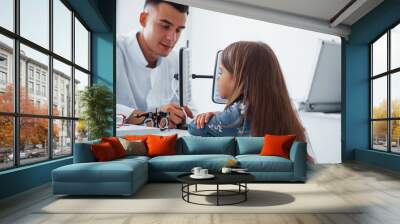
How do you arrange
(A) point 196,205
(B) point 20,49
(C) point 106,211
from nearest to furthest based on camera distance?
(C) point 106,211 → (A) point 196,205 → (B) point 20,49

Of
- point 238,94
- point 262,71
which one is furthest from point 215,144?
point 262,71

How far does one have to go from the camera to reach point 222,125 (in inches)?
336

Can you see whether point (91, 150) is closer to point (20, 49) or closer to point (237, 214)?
point (20, 49)

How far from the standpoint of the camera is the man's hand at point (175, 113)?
28.7 ft

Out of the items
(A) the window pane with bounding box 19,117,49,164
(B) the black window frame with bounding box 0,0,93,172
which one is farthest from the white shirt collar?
(A) the window pane with bounding box 19,117,49,164

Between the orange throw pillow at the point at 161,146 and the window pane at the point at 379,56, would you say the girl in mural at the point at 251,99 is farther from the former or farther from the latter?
the window pane at the point at 379,56

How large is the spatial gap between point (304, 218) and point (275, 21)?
586 centimetres

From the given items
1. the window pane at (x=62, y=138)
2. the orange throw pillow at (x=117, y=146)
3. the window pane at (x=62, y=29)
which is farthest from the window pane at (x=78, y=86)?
the orange throw pillow at (x=117, y=146)

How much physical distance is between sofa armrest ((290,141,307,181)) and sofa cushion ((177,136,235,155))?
1.22 meters

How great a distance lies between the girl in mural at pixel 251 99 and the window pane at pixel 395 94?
1.92m

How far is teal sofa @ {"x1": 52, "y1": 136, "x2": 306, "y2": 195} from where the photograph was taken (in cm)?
478

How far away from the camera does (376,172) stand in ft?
23.7

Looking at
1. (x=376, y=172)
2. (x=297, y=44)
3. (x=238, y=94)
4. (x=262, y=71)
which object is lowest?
(x=376, y=172)

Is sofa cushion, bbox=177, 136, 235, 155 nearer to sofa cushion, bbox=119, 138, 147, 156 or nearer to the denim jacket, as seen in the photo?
sofa cushion, bbox=119, 138, 147, 156
